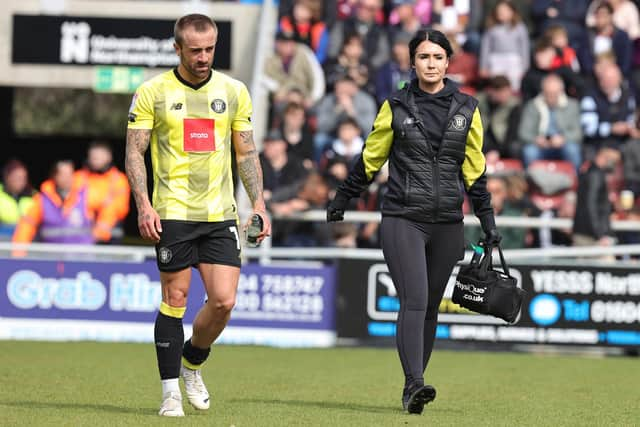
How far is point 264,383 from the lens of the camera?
1088 centimetres

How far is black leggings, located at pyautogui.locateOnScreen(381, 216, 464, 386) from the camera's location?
8.64m

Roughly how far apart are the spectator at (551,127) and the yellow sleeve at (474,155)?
28.3 ft

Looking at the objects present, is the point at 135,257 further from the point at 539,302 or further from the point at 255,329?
the point at 539,302

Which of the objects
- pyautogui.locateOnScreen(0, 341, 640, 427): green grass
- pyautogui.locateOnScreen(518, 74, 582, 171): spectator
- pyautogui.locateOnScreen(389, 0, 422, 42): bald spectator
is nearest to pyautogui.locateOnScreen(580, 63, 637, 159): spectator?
pyautogui.locateOnScreen(518, 74, 582, 171): spectator

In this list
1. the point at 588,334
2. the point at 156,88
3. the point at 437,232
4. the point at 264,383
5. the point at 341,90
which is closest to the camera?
the point at 156,88

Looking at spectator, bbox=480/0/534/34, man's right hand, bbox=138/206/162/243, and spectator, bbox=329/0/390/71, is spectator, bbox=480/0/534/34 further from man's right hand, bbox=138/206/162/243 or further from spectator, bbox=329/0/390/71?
man's right hand, bbox=138/206/162/243

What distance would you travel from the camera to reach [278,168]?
54.8 ft

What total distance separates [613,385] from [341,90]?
7.38m

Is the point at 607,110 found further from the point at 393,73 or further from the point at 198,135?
the point at 198,135

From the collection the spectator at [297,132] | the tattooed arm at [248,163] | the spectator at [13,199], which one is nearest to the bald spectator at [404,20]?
the spectator at [297,132]

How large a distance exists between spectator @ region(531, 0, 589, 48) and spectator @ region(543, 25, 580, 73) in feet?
0.96

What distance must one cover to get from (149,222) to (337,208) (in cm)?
137

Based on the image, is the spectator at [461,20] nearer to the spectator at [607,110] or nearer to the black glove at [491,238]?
the spectator at [607,110]

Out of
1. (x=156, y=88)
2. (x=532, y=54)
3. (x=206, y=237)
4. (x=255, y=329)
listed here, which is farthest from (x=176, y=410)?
(x=532, y=54)
